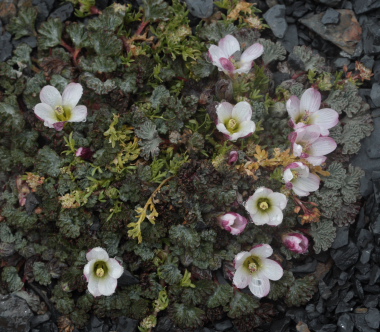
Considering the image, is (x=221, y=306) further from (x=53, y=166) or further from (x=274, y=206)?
(x=53, y=166)

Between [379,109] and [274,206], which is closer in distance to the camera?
[274,206]

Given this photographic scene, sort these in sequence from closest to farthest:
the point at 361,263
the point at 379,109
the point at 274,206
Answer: the point at 274,206 → the point at 361,263 → the point at 379,109

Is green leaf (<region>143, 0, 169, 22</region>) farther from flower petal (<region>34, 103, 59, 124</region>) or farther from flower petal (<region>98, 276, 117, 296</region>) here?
flower petal (<region>98, 276, 117, 296</region>)

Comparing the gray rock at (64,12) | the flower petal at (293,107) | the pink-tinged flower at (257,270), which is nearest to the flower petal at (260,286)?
the pink-tinged flower at (257,270)

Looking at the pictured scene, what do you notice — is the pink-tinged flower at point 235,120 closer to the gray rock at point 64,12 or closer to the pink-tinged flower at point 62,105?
the pink-tinged flower at point 62,105

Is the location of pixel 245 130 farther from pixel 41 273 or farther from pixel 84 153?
pixel 41 273

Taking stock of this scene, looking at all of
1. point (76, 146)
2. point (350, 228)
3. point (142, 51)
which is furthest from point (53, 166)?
point (350, 228)

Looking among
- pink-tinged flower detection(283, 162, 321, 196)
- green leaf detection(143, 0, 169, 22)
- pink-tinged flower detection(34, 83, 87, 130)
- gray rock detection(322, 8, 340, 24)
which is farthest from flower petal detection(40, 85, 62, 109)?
gray rock detection(322, 8, 340, 24)
